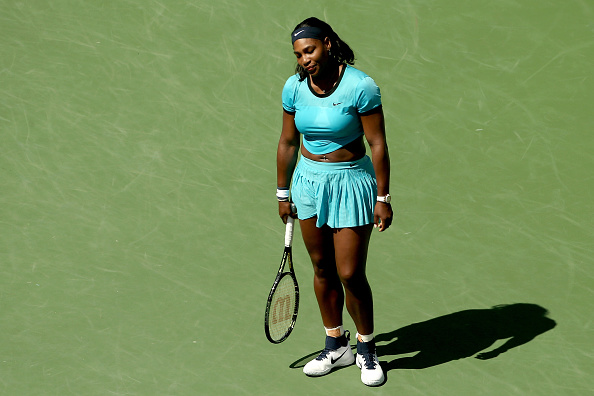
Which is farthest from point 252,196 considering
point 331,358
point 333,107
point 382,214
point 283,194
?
point 333,107

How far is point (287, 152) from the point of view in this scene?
6.40 m

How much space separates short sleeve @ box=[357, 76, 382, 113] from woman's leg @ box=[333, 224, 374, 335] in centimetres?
79

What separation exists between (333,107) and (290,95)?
0.35 meters

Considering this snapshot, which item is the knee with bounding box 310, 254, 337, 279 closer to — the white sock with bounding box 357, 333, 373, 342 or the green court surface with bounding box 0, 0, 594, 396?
the white sock with bounding box 357, 333, 373, 342

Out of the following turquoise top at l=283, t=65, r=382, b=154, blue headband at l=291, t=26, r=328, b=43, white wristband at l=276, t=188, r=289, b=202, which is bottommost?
white wristband at l=276, t=188, r=289, b=202

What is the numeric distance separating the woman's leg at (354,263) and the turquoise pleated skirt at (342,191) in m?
0.07

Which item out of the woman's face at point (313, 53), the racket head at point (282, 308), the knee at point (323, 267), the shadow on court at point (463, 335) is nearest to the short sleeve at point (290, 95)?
the woman's face at point (313, 53)

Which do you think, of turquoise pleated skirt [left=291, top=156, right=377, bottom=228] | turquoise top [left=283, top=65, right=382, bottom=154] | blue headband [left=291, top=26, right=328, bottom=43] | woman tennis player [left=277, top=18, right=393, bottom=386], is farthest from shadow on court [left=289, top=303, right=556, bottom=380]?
blue headband [left=291, top=26, right=328, bottom=43]

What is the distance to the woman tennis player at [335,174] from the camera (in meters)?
Result: 5.95

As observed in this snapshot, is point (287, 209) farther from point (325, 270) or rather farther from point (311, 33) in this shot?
point (311, 33)

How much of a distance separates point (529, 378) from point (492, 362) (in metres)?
0.28

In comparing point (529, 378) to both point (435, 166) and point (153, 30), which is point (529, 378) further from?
point (153, 30)

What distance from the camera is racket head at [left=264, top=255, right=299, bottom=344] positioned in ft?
21.1

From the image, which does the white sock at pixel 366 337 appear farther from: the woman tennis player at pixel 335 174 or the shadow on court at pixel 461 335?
the shadow on court at pixel 461 335
